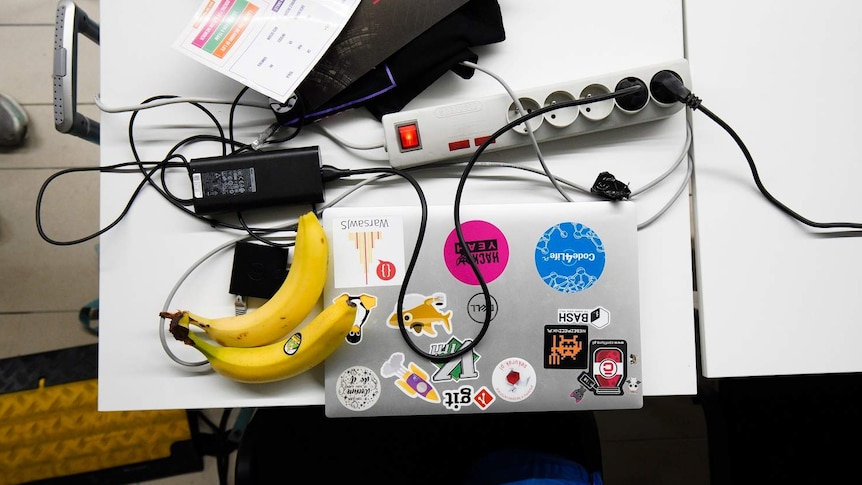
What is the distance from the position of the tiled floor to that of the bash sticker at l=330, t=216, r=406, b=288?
2.66ft

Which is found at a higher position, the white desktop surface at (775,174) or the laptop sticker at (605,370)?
the white desktop surface at (775,174)

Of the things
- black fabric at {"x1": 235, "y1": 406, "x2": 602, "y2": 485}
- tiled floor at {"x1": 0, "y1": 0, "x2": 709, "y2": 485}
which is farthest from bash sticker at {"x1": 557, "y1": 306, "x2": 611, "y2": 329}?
tiled floor at {"x1": 0, "y1": 0, "x2": 709, "y2": 485}

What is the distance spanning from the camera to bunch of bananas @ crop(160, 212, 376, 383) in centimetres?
68

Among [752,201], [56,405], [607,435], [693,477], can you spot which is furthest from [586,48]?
[56,405]

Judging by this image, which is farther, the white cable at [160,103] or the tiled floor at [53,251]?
the tiled floor at [53,251]

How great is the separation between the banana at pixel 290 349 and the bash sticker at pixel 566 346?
9.3 inches

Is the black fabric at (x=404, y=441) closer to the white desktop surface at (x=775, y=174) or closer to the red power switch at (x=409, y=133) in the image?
the white desktop surface at (x=775, y=174)

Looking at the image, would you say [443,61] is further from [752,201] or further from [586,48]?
[752,201]

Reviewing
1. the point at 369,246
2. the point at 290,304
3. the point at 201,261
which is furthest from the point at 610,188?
the point at 201,261

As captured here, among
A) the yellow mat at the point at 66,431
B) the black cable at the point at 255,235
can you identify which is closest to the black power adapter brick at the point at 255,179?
the black cable at the point at 255,235

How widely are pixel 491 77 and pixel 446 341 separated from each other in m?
0.38

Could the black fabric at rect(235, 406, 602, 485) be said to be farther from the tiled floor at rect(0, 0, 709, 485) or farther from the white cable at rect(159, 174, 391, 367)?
the tiled floor at rect(0, 0, 709, 485)

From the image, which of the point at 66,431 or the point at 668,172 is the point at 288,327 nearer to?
the point at 668,172

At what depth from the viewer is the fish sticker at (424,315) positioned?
0.72 m
